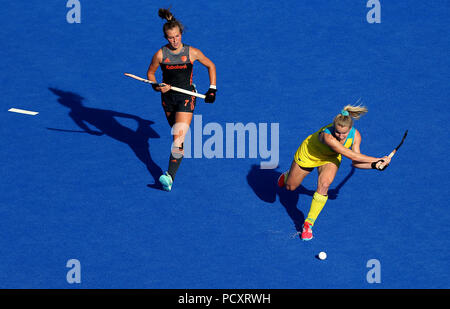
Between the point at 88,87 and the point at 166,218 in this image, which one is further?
the point at 88,87

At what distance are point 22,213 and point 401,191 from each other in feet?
16.9

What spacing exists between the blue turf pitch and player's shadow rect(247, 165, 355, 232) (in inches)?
1.1

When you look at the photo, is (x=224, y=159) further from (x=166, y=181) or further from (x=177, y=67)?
(x=177, y=67)

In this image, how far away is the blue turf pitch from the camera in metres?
7.43

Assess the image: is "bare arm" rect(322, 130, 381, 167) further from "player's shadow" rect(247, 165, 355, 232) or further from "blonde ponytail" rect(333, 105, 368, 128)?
"player's shadow" rect(247, 165, 355, 232)

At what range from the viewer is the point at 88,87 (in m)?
10.7

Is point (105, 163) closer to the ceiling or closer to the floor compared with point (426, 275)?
closer to the ceiling

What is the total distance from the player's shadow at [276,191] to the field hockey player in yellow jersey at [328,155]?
0.38m

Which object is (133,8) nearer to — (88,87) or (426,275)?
(88,87)

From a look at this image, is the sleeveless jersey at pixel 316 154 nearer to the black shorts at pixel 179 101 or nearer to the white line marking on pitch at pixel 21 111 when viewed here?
the black shorts at pixel 179 101

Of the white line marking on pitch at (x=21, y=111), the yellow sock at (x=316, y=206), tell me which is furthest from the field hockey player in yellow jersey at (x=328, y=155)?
the white line marking on pitch at (x=21, y=111)

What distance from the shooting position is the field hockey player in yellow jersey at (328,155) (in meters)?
7.08

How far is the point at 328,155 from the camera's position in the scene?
7562 mm

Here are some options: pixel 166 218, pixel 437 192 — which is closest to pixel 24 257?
pixel 166 218
